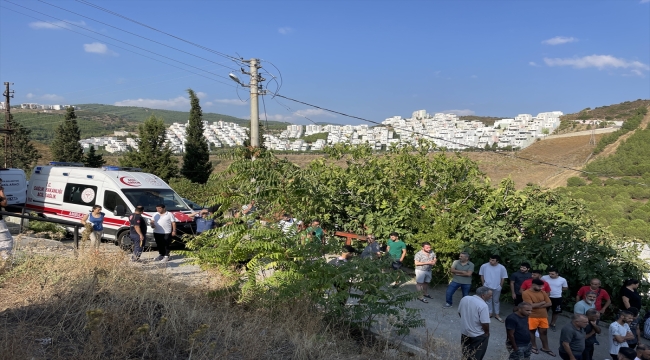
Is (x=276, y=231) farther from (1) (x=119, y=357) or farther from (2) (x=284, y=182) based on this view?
(1) (x=119, y=357)

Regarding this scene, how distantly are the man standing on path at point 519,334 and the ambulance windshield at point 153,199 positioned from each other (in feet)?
29.2

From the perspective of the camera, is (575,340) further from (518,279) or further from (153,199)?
(153,199)

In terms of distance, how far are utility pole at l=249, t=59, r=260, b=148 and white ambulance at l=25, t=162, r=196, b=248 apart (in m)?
3.54

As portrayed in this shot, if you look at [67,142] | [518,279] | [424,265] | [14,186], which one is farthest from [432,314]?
[67,142]

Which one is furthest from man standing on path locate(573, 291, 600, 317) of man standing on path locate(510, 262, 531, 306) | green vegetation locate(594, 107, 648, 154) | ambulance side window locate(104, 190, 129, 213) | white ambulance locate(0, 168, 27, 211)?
green vegetation locate(594, 107, 648, 154)

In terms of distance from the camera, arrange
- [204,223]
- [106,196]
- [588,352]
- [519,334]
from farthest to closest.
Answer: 1. [106,196]
2. [204,223]
3. [588,352]
4. [519,334]

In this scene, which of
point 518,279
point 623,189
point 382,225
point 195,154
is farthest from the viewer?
point 195,154

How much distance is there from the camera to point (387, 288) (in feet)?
19.6

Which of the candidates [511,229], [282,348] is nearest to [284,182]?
[282,348]

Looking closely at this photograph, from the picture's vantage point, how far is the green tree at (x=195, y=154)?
1361 inches

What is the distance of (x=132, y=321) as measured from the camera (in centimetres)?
450

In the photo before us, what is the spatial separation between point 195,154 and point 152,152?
5.08 m

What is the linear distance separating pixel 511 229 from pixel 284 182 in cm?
644

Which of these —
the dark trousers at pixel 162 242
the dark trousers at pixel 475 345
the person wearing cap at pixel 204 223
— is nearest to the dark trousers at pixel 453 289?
the dark trousers at pixel 475 345
